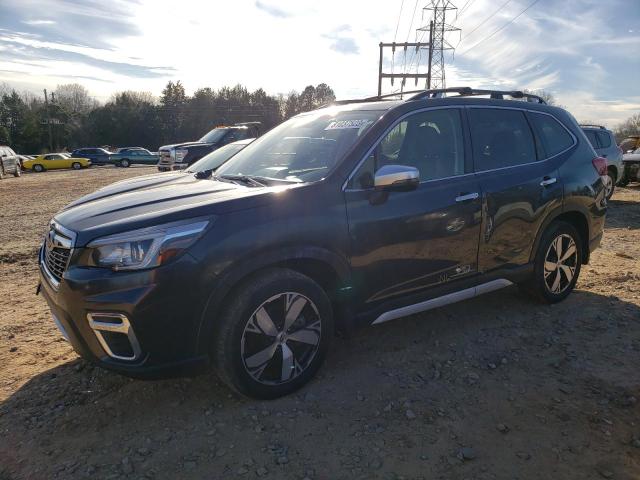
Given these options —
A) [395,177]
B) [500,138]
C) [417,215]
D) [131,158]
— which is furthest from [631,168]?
[131,158]

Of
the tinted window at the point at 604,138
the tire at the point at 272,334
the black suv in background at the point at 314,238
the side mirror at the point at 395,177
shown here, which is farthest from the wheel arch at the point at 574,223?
the tinted window at the point at 604,138

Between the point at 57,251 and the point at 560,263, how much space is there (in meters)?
4.25

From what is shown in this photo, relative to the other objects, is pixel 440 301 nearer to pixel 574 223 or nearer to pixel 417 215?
pixel 417 215

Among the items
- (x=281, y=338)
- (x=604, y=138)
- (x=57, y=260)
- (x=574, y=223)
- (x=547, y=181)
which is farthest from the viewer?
(x=604, y=138)

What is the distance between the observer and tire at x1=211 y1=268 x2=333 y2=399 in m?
2.85

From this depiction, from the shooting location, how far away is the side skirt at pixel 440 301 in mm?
3477

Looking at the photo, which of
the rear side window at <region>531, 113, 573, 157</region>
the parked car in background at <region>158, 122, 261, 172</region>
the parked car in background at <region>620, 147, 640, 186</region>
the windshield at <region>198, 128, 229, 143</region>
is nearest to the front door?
the rear side window at <region>531, 113, 573, 157</region>

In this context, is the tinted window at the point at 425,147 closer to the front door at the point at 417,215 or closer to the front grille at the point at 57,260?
the front door at the point at 417,215

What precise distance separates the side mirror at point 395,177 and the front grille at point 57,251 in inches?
75.4

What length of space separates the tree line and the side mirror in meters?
60.6

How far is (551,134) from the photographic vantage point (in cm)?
454

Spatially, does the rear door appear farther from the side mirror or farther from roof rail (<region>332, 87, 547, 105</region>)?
the side mirror

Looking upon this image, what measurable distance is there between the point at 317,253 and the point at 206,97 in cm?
7283

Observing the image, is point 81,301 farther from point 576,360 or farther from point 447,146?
point 576,360
